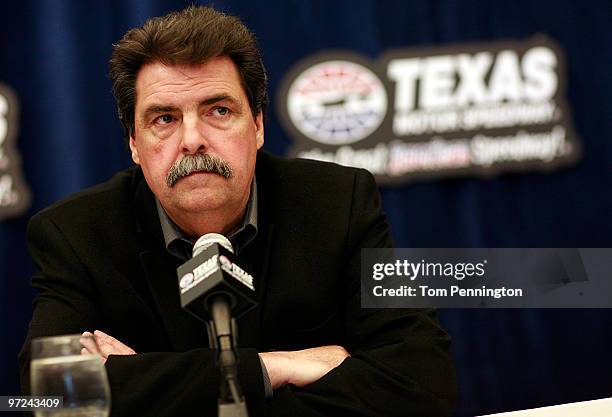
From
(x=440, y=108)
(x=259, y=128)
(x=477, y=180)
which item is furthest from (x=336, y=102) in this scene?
(x=259, y=128)

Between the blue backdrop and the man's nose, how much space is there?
6.26 feet

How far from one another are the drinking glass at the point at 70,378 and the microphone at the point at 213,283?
0.59 feet

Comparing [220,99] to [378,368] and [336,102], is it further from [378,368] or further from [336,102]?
[336,102]

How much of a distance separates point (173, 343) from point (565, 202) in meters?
2.50

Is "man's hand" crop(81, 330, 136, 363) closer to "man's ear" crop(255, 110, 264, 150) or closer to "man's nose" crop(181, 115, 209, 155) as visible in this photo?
"man's nose" crop(181, 115, 209, 155)

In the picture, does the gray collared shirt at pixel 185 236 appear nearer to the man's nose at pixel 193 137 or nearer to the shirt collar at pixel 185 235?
the shirt collar at pixel 185 235

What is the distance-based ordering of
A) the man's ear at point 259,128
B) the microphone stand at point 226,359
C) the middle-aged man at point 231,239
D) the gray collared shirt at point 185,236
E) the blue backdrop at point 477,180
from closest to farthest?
the microphone stand at point 226,359 → the middle-aged man at point 231,239 → the gray collared shirt at point 185,236 → the man's ear at point 259,128 → the blue backdrop at point 477,180

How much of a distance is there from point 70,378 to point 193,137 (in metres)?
0.90

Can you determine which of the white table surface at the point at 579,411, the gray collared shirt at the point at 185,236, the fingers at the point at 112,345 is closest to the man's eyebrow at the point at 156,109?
the gray collared shirt at the point at 185,236

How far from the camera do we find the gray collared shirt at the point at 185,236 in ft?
8.00

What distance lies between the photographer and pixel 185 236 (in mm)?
2486

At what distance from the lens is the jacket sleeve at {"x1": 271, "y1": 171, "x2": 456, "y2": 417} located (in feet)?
6.93

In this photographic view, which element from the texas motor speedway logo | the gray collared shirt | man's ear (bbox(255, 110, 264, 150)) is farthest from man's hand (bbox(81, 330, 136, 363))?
the texas motor speedway logo

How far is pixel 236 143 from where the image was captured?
2.34 m
